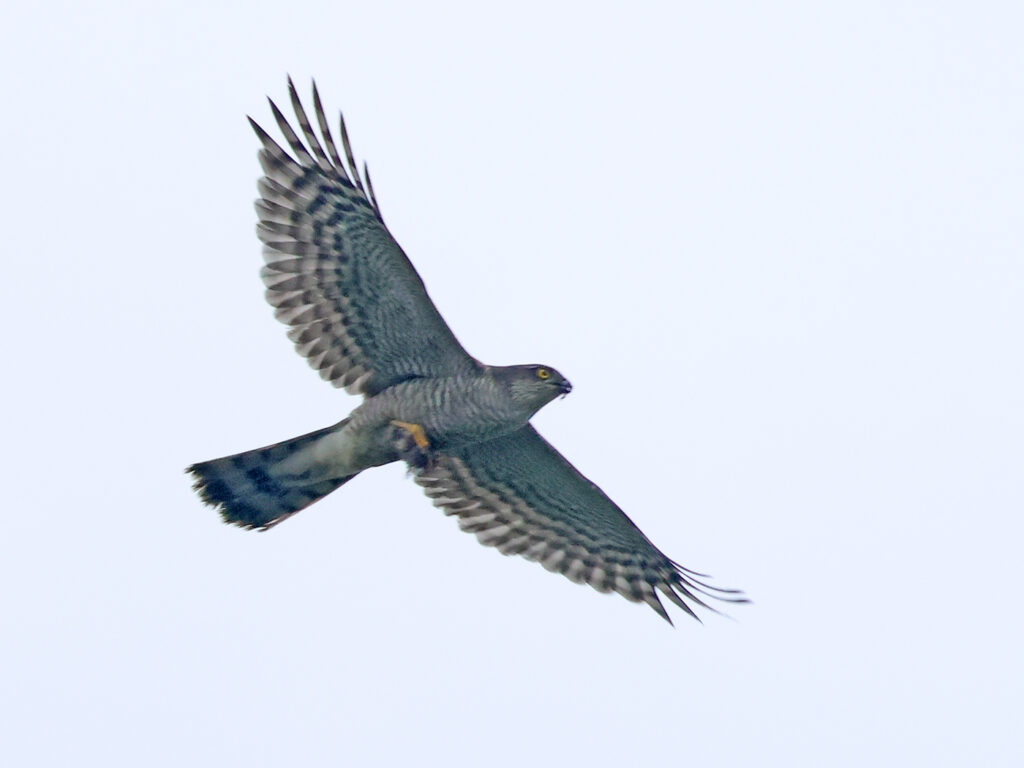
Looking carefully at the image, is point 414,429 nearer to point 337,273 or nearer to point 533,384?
point 533,384

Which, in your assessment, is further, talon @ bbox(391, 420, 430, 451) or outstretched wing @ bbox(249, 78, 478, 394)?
A: talon @ bbox(391, 420, 430, 451)

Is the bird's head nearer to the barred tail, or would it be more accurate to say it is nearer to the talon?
the talon

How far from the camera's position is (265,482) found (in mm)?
14180

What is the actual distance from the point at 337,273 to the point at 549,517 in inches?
123

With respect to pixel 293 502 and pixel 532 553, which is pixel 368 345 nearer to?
pixel 293 502

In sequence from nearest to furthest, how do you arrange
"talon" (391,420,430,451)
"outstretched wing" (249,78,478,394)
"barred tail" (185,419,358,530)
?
"outstretched wing" (249,78,478,394), "talon" (391,420,430,451), "barred tail" (185,419,358,530)

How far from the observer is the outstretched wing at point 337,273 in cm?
1351

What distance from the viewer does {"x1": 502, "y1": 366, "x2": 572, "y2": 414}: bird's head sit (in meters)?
13.6

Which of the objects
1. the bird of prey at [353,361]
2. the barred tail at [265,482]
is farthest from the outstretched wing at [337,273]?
the barred tail at [265,482]

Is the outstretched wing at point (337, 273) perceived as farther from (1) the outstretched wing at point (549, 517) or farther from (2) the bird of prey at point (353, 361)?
(1) the outstretched wing at point (549, 517)

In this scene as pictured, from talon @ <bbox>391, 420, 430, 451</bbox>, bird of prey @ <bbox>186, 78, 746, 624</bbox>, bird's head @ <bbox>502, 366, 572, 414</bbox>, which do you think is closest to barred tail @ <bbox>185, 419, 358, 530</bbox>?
bird of prey @ <bbox>186, 78, 746, 624</bbox>

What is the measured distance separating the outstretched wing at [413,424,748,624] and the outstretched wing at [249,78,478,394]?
3.88 feet

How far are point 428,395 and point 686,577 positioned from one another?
10.3 ft

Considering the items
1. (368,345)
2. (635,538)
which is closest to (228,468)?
(368,345)
